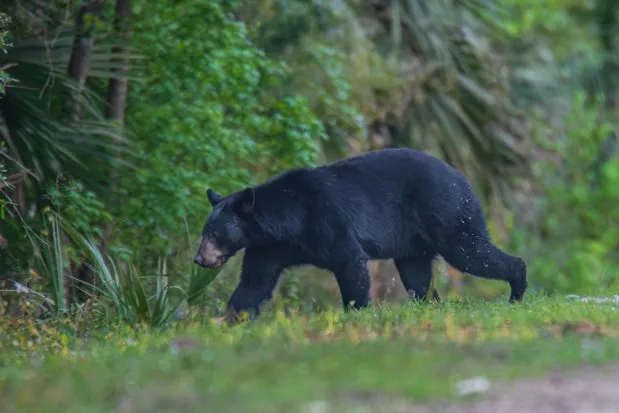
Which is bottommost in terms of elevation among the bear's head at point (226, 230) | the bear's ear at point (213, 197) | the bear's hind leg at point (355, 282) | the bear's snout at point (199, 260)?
the bear's hind leg at point (355, 282)

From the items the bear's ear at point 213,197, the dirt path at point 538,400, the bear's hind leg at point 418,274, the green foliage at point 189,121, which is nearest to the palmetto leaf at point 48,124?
the bear's ear at point 213,197

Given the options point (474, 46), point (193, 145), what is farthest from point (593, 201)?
point (193, 145)

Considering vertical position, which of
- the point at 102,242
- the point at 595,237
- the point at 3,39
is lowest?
the point at 595,237

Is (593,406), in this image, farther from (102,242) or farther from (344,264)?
(102,242)

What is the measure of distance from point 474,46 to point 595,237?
11140 millimetres

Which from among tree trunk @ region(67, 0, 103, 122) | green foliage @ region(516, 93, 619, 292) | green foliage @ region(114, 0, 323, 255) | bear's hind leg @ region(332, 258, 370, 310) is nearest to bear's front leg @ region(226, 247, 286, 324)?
bear's hind leg @ region(332, 258, 370, 310)

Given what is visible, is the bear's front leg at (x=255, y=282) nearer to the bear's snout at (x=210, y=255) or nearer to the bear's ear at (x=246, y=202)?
the bear's snout at (x=210, y=255)

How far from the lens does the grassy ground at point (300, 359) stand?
5.39 meters

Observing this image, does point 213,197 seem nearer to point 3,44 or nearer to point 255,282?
point 255,282

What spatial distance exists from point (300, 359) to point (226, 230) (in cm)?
378

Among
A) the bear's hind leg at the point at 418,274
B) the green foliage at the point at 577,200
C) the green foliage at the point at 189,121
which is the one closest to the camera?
the bear's hind leg at the point at 418,274

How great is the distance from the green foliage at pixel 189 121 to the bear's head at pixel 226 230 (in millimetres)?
2004

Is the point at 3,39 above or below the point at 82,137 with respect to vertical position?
above

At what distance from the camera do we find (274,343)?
22.6 feet
